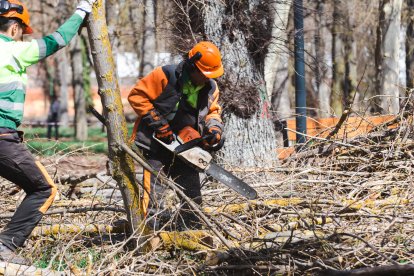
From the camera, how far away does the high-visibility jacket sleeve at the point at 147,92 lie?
647cm

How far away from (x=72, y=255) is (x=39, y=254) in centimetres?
52

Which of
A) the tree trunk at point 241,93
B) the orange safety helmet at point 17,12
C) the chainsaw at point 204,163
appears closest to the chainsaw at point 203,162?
the chainsaw at point 204,163

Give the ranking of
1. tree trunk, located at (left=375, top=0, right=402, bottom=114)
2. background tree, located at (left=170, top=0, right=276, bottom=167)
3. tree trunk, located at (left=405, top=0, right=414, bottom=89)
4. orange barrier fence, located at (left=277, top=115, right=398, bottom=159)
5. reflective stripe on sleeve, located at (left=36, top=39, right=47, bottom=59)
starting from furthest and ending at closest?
tree trunk, located at (left=405, top=0, right=414, bottom=89) → tree trunk, located at (left=375, top=0, right=402, bottom=114) → background tree, located at (left=170, top=0, right=276, bottom=167) → orange barrier fence, located at (left=277, top=115, right=398, bottom=159) → reflective stripe on sleeve, located at (left=36, top=39, right=47, bottom=59)

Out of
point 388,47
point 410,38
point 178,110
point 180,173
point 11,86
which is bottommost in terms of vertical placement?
point 180,173

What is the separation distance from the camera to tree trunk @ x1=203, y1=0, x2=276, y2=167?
945 cm

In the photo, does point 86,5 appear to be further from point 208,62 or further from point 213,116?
point 213,116

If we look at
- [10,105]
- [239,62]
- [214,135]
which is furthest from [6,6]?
[239,62]

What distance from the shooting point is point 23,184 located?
18.7 ft

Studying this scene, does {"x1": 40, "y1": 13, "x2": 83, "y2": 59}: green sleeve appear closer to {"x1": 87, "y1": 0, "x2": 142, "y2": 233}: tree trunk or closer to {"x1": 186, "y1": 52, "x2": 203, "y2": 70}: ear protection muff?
{"x1": 87, "y1": 0, "x2": 142, "y2": 233}: tree trunk

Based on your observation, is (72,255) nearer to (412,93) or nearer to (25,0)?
(412,93)

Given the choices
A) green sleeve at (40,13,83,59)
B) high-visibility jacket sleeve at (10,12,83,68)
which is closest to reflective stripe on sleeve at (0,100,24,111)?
high-visibility jacket sleeve at (10,12,83,68)

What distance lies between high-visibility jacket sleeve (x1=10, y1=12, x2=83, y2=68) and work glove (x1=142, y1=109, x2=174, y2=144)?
1.22 meters

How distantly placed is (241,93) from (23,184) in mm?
4360

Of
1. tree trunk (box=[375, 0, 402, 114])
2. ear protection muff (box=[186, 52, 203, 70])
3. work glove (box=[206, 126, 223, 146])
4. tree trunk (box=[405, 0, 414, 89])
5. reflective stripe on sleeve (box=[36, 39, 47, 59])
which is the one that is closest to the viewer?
reflective stripe on sleeve (box=[36, 39, 47, 59])
